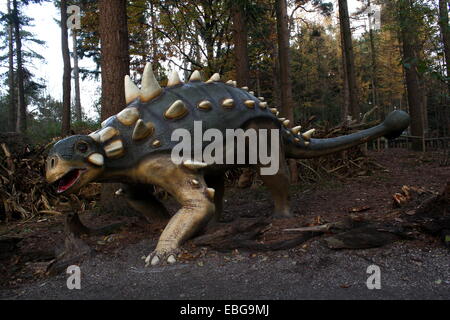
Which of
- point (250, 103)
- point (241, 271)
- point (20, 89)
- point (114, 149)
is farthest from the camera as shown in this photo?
point (20, 89)

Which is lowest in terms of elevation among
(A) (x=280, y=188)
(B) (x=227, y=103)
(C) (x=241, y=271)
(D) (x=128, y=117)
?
(C) (x=241, y=271)

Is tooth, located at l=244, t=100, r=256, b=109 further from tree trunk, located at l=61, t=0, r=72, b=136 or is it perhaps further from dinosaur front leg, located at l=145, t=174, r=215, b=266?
tree trunk, located at l=61, t=0, r=72, b=136

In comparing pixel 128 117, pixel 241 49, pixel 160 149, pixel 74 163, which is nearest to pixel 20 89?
pixel 241 49

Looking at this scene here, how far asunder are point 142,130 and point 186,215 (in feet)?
2.42

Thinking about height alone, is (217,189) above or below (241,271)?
above

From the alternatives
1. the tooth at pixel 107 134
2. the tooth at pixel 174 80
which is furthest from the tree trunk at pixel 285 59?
the tooth at pixel 107 134

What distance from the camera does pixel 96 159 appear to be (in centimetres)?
275

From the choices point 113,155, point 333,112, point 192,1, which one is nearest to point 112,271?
point 113,155

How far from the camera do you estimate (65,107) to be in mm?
10141

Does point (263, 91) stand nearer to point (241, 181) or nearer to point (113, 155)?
point (241, 181)

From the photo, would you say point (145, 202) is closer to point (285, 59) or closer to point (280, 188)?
point (280, 188)

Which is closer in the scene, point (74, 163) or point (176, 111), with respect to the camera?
point (74, 163)

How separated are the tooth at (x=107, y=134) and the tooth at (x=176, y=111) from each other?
0.42 metres

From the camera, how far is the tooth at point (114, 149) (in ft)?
9.31
